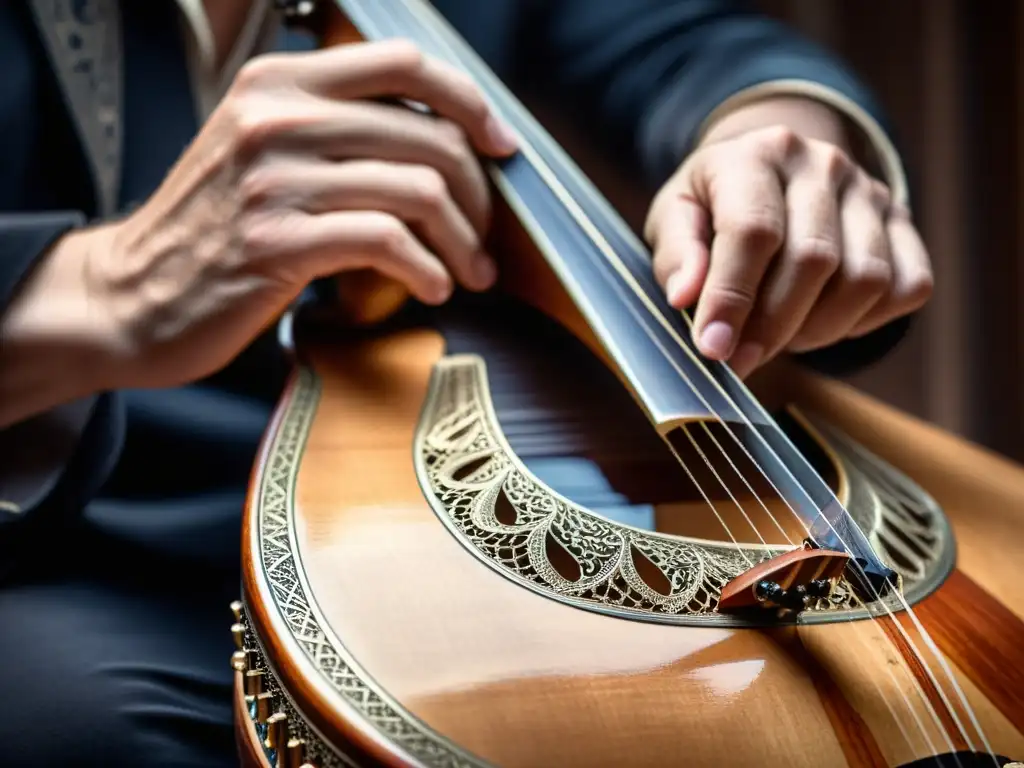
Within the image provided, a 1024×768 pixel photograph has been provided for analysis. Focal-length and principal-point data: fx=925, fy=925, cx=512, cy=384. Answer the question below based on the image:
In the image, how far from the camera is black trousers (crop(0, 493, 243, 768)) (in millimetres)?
512

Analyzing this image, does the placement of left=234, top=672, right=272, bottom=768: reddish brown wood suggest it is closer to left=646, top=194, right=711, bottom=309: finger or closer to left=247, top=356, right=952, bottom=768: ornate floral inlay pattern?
left=247, top=356, right=952, bottom=768: ornate floral inlay pattern

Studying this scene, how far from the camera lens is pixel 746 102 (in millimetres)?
854

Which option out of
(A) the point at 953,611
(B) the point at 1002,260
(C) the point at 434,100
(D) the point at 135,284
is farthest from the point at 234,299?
(B) the point at 1002,260

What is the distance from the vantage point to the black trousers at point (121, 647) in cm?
51

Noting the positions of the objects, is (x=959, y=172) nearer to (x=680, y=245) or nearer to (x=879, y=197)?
(x=879, y=197)

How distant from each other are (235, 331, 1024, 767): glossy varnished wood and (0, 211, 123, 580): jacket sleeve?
0.74 ft

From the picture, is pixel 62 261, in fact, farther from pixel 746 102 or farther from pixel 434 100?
pixel 746 102

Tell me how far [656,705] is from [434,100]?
18.0 inches

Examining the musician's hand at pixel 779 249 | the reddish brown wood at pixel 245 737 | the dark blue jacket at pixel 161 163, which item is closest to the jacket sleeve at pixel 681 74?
the dark blue jacket at pixel 161 163

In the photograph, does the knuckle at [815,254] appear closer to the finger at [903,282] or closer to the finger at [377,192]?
the finger at [903,282]

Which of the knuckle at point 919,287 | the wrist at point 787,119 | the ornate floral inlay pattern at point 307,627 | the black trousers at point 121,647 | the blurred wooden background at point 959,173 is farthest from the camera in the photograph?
the blurred wooden background at point 959,173


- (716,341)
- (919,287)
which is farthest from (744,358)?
(919,287)

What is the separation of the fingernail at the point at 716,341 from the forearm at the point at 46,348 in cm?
40

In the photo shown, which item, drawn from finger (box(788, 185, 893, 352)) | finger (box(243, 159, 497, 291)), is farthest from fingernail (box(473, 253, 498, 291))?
finger (box(788, 185, 893, 352))
